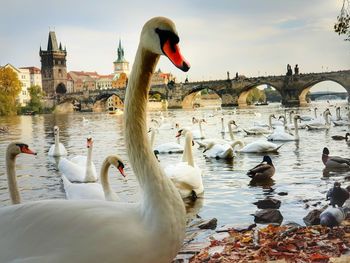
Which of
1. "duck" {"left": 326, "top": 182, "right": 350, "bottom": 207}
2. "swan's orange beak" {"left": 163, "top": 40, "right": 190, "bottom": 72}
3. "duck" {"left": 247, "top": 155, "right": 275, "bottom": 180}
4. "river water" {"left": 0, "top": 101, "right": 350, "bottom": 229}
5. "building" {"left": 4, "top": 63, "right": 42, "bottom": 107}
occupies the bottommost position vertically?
"river water" {"left": 0, "top": 101, "right": 350, "bottom": 229}

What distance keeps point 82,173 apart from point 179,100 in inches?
860

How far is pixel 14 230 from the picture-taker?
0.87m

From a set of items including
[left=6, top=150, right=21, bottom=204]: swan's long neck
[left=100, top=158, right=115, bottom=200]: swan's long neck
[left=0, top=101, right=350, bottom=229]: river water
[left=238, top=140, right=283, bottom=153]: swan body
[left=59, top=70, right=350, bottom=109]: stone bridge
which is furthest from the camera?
[left=59, top=70, right=350, bottom=109]: stone bridge

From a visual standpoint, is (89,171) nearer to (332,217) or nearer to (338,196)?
(338,196)

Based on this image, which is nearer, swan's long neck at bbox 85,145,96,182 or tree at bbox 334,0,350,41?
tree at bbox 334,0,350,41

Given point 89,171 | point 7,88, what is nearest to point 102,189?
point 89,171

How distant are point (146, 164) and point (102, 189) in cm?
151

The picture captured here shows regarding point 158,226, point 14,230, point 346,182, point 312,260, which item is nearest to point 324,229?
point 312,260

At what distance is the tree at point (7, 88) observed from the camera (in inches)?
185

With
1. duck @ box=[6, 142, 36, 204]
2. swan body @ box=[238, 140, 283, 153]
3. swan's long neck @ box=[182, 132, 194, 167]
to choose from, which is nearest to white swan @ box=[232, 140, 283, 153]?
swan body @ box=[238, 140, 283, 153]

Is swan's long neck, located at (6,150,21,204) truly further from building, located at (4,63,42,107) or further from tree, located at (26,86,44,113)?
tree, located at (26,86,44,113)

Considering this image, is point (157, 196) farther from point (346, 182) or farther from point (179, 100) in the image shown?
point (179, 100)

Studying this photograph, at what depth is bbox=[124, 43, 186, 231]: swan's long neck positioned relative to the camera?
84cm

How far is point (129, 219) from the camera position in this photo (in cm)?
86
